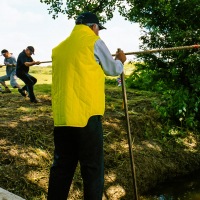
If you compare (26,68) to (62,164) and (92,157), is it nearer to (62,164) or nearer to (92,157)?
(62,164)

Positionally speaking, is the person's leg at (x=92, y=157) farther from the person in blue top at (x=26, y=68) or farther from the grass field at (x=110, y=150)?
the person in blue top at (x=26, y=68)

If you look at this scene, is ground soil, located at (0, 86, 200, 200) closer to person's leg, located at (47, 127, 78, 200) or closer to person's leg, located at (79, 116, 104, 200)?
person's leg, located at (47, 127, 78, 200)

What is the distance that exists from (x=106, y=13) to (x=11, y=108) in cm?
554

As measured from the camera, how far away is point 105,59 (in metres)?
2.94

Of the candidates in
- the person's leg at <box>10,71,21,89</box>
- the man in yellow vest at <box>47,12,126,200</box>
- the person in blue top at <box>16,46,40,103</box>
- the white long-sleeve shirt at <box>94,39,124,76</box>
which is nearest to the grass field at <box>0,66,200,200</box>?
the person in blue top at <box>16,46,40,103</box>

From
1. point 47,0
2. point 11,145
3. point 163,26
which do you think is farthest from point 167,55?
point 47,0

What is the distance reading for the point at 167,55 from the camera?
282 inches

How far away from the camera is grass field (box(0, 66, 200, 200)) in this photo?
5.20m

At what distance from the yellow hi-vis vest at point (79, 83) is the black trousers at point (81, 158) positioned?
11 cm

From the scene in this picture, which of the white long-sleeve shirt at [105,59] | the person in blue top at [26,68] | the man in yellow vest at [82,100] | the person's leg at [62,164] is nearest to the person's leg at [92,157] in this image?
the man in yellow vest at [82,100]

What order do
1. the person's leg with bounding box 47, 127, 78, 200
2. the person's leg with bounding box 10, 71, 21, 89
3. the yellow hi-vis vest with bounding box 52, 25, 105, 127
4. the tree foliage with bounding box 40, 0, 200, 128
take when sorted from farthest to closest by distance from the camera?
the person's leg with bounding box 10, 71, 21, 89
the tree foliage with bounding box 40, 0, 200, 128
the person's leg with bounding box 47, 127, 78, 200
the yellow hi-vis vest with bounding box 52, 25, 105, 127

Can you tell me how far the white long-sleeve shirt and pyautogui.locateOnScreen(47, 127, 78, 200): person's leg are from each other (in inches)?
27.7

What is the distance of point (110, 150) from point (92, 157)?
11.6 feet

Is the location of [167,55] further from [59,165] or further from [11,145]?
[59,165]
